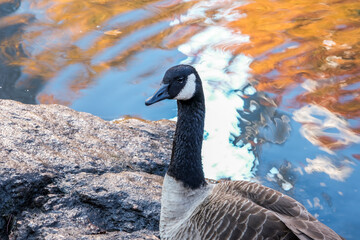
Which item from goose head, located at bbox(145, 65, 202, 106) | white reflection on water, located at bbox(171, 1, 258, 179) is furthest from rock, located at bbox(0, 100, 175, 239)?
white reflection on water, located at bbox(171, 1, 258, 179)

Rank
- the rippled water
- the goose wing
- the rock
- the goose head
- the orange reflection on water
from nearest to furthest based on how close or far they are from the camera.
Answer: the goose wing → the goose head → the rock → the rippled water → the orange reflection on water

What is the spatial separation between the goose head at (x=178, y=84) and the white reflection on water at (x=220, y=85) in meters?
2.07

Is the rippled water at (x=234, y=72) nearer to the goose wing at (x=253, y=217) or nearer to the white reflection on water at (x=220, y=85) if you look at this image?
the white reflection on water at (x=220, y=85)

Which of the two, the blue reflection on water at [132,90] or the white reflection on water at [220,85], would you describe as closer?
the white reflection on water at [220,85]

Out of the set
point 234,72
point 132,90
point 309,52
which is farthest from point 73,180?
point 309,52

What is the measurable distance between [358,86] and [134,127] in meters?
3.77

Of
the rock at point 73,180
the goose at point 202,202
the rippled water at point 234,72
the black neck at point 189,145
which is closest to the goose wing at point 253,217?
the goose at point 202,202

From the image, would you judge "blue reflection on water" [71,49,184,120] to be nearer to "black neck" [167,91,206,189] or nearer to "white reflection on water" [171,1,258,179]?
"white reflection on water" [171,1,258,179]

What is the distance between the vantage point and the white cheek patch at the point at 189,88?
113 inches

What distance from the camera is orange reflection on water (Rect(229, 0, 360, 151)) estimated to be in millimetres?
5914

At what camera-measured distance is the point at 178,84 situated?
2.82 metres

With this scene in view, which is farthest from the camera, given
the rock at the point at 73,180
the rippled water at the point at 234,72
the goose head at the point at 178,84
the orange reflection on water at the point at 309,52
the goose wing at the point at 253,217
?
the orange reflection on water at the point at 309,52

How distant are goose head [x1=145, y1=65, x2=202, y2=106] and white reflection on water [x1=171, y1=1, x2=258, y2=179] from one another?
6.78 feet

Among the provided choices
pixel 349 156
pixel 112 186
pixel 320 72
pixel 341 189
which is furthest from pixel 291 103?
pixel 112 186
